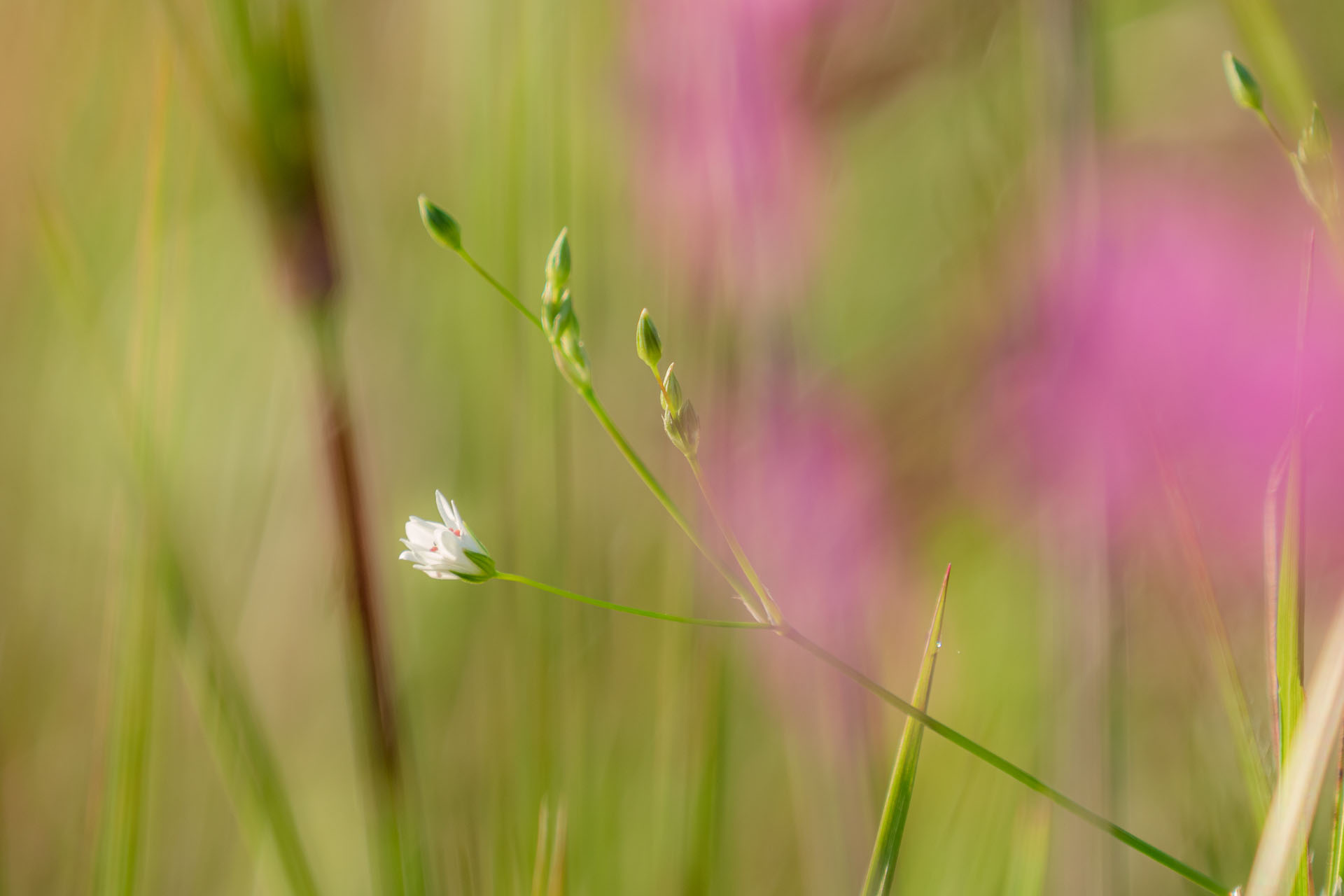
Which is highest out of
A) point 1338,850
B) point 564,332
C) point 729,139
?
point 729,139

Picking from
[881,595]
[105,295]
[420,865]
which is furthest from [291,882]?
[105,295]

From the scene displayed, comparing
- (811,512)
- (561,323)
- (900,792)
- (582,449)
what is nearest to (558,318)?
(561,323)

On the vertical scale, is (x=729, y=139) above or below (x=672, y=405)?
above

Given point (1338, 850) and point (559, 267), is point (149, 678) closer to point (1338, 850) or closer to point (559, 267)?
point (559, 267)

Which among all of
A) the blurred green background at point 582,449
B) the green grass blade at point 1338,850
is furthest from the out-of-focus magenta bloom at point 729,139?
the green grass blade at point 1338,850

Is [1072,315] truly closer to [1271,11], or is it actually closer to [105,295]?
[1271,11]

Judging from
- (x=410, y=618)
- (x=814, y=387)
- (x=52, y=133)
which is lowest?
(x=410, y=618)

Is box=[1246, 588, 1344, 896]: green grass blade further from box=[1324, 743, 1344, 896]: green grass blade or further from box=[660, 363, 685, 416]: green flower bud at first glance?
box=[660, 363, 685, 416]: green flower bud
